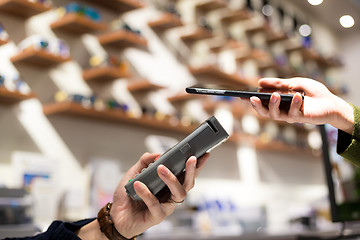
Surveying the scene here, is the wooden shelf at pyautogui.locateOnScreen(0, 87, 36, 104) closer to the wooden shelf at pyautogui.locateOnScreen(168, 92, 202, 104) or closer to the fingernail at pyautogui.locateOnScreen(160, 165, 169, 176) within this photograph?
the wooden shelf at pyautogui.locateOnScreen(168, 92, 202, 104)

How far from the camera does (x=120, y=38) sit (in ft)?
9.96

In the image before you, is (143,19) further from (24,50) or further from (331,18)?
(331,18)

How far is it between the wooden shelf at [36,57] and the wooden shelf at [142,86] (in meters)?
0.68

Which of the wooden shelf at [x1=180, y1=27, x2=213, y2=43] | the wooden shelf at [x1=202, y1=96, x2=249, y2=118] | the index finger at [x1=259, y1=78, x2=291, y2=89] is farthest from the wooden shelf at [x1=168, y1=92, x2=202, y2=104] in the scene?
the index finger at [x1=259, y1=78, x2=291, y2=89]

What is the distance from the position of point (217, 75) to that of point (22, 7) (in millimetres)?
1949

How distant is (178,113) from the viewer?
12.0 feet

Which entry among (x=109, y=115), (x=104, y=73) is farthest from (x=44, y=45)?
(x=109, y=115)

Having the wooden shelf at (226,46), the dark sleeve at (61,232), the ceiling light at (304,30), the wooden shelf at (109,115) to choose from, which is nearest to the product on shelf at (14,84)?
the wooden shelf at (109,115)

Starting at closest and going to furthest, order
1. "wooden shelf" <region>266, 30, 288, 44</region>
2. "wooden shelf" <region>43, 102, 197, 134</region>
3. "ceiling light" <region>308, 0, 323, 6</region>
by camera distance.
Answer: "ceiling light" <region>308, 0, 323, 6</region>
"wooden shelf" <region>43, 102, 197, 134</region>
"wooden shelf" <region>266, 30, 288, 44</region>

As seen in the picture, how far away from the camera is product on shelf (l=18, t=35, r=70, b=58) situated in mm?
2537

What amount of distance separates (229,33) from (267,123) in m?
1.10

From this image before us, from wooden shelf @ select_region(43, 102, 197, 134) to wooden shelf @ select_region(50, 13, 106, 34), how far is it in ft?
1.75

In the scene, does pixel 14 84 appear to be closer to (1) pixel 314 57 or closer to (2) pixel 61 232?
(2) pixel 61 232

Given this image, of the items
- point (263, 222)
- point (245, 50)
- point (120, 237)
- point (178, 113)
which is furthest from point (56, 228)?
point (245, 50)
